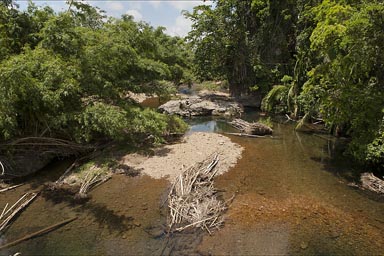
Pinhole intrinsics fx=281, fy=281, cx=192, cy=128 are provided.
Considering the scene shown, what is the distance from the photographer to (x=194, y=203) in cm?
1062

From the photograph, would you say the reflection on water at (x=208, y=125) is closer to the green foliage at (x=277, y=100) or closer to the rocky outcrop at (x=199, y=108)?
the rocky outcrop at (x=199, y=108)

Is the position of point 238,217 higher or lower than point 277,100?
lower

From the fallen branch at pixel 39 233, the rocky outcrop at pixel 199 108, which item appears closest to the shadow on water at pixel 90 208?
the fallen branch at pixel 39 233

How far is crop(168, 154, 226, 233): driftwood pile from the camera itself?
9.83m

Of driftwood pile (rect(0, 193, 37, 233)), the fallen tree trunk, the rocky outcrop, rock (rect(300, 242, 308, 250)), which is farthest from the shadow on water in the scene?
the rocky outcrop

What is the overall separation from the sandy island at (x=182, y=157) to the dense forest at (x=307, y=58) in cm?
577

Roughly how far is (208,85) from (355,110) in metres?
28.3

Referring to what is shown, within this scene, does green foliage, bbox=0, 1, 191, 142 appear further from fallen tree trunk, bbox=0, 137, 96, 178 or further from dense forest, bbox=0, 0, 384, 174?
fallen tree trunk, bbox=0, 137, 96, 178

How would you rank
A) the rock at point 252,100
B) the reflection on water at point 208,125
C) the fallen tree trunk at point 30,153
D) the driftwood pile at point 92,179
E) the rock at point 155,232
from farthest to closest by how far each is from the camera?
1. the rock at point 252,100
2. the reflection on water at point 208,125
3. the fallen tree trunk at point 30,153
4. the driftwood pile at point 92,179
5. the rock at point 155,232

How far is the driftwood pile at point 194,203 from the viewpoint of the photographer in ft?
32.2

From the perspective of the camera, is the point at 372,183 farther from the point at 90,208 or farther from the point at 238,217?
the point at 90,208

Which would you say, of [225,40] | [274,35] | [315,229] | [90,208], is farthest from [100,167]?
[274,35]

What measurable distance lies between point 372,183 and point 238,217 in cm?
648

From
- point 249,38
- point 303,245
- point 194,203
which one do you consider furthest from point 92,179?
point 249,38
